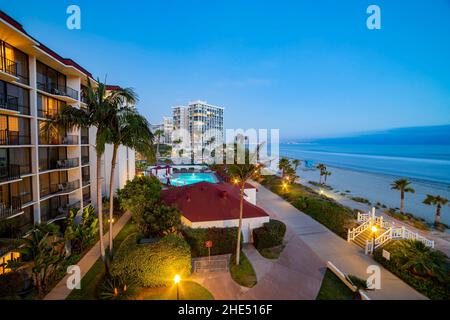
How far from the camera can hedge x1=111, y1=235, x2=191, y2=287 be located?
9148mm

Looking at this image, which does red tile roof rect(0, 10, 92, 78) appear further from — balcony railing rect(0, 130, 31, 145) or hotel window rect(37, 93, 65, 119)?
balcony railing rect(0, 130, 31, 145)

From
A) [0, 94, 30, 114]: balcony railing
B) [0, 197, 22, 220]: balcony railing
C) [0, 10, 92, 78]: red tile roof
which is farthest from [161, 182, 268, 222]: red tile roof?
[0, 10, 92, 78]: red tile roof

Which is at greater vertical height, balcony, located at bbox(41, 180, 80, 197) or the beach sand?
balcony, located at bbox(41, 180, 80, 197)

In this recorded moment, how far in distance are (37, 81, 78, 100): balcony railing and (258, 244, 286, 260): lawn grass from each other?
58.3 ft

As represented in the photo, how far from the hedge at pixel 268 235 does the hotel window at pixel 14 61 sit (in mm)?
16769

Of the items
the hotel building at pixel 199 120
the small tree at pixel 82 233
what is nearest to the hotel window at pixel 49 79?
the small tree at pixel 82 233

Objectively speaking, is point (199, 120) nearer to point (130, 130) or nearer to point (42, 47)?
point (42, 47)

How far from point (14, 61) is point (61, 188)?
28.0 ft

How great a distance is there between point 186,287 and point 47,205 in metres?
12.2

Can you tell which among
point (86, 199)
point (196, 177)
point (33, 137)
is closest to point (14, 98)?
point (33, 137)

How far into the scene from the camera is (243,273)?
10.6m

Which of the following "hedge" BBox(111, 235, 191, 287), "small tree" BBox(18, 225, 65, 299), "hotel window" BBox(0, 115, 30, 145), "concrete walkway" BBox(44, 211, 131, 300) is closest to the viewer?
"small tree" BBox(18, 225, 65, 299)

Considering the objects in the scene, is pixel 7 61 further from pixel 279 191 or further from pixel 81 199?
pixel 279 191
